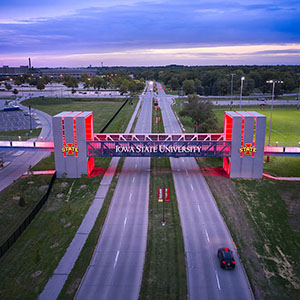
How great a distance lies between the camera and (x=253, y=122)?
46750mm

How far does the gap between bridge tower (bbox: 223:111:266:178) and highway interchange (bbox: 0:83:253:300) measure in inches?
219

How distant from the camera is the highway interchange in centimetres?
2458

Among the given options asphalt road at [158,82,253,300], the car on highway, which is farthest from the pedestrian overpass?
the car on highway

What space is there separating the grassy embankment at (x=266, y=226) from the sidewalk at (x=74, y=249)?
1407cm

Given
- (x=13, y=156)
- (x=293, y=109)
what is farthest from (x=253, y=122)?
(x=293, y=109)

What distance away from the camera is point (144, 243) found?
102 ft

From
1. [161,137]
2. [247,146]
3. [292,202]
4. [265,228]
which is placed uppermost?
[247,146]

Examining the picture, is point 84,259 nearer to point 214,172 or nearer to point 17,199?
point 17,199

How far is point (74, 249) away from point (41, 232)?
208 inches

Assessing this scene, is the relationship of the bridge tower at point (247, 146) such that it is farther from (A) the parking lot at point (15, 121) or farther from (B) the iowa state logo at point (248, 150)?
(A) the parking lot at point (15, 121)

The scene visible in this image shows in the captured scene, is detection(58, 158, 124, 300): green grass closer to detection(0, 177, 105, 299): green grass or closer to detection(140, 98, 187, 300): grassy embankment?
detection(0, 177, 105, 299): green grass

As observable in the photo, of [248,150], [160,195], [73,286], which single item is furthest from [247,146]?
[73,286]

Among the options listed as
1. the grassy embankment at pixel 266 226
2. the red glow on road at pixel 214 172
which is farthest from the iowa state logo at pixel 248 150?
the red glow on road at pixel 214 172

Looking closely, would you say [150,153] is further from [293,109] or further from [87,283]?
[293,109]
